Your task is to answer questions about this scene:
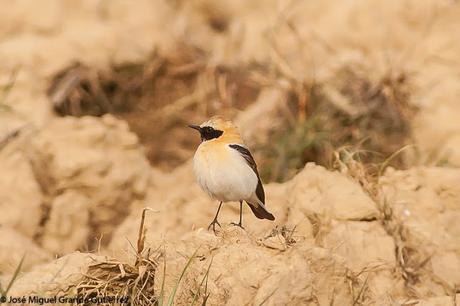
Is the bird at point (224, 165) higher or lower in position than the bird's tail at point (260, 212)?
higher

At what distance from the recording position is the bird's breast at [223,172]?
23.7 ft

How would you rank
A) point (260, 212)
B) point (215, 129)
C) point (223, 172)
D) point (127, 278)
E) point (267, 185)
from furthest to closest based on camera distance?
1. point (267, 185)
2. point (260, 212)
3. point (215, 129)
4. point (223, 172)
5. point (127, 278)

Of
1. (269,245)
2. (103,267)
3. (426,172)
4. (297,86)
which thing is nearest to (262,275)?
(269,245)

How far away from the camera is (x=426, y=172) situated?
8.29 m

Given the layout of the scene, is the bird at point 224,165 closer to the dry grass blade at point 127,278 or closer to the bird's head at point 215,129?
the bird's head at point 215,129

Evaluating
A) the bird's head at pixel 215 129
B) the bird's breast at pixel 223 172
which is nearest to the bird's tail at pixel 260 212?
the bird's breast at pixel 223 172

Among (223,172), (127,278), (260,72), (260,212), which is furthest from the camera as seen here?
(260,72)

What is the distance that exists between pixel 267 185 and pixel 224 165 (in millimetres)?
1573

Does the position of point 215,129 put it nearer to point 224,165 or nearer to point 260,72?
point 224,165

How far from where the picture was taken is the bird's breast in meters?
7.21

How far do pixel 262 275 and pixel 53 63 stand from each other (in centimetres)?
537

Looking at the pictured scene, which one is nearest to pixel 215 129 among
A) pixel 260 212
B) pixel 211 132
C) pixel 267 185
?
pixel 211 132

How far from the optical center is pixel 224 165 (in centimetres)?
724

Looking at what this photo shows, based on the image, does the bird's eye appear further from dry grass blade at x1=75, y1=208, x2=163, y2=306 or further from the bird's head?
dry grass blade at x1=75, y1=208, x2=163, y2=306
